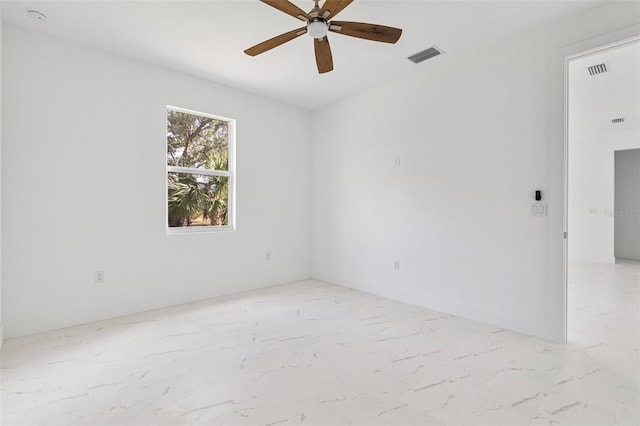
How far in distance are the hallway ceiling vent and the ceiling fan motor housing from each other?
3.27 metres

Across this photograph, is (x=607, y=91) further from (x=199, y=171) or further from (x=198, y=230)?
(x=198, y=230)

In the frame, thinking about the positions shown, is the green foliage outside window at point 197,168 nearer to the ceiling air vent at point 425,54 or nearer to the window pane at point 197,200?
the window pane at point 197,200

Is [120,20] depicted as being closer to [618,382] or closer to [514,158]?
[514,158]

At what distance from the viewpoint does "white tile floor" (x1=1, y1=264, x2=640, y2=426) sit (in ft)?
5.52

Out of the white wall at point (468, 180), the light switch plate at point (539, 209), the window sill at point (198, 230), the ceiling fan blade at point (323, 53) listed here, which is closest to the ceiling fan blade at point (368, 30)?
the ceiling fan blade at point (323, 53)

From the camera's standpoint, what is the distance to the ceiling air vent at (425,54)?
9.93ft

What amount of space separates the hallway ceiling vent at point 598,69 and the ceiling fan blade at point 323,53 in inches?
121

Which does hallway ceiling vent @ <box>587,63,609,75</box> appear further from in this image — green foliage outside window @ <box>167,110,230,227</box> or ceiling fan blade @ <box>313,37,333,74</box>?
green foliage outside window @ <box>167,110,230,227</box>

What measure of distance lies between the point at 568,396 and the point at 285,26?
3291 mm

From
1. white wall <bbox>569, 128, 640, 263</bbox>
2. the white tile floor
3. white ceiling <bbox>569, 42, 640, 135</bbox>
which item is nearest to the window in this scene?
the white tile floor

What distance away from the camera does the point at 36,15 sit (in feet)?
8.28

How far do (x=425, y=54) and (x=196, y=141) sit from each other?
279 centimetres

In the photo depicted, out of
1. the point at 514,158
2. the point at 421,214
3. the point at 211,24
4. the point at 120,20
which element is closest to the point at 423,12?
the point at 514,158

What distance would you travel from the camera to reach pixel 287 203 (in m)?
4.71
